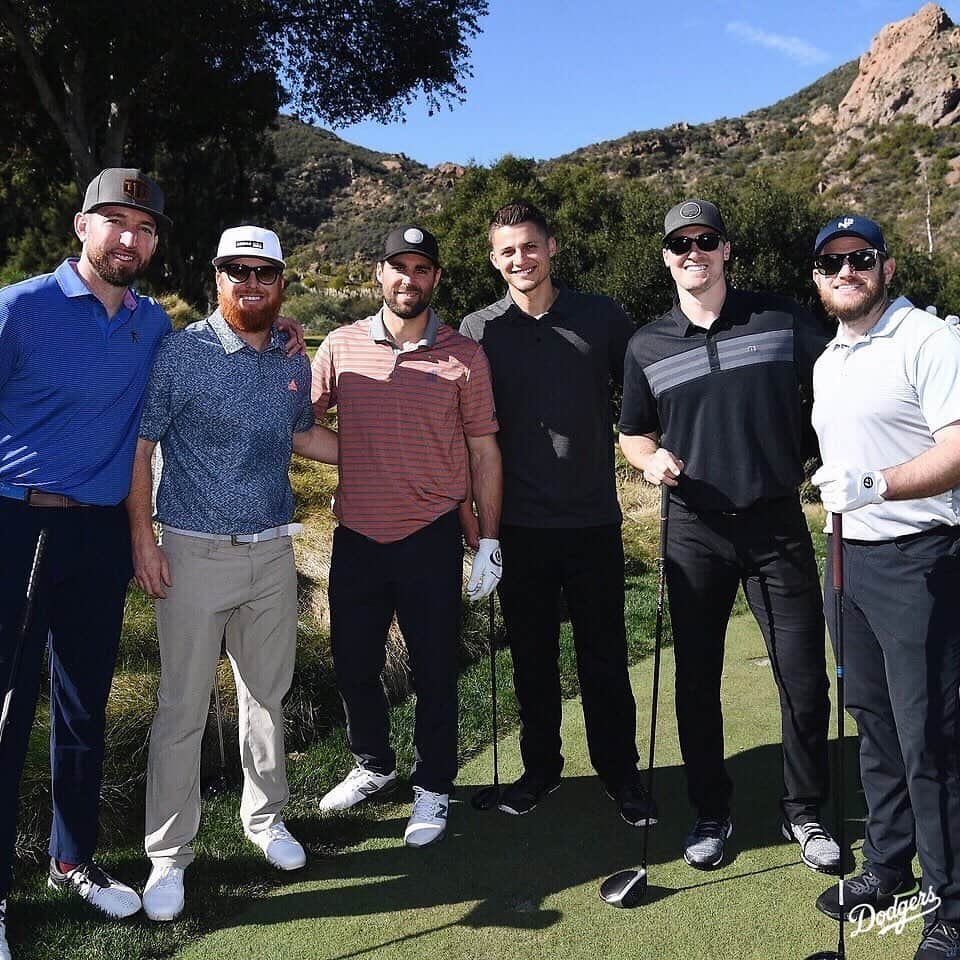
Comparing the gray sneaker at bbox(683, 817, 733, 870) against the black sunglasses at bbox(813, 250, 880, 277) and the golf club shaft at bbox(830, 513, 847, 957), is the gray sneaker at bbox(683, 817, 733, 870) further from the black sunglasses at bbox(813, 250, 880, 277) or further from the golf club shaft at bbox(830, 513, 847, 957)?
the black sunglasses at bbox(813, 250, 880, 277)

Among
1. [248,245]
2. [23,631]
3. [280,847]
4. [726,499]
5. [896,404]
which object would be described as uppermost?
[248,245]

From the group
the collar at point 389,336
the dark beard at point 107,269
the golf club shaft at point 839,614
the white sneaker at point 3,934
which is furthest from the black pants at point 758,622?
the white sneaker at point 3,934

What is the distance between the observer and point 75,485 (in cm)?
354

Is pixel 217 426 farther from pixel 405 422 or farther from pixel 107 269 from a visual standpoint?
pixel 405 422

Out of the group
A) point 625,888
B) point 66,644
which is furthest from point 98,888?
point 625,888

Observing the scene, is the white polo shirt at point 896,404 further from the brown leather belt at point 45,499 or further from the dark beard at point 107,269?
the brown leather belt at point 45,499

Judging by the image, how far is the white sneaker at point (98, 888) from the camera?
11.8 feet

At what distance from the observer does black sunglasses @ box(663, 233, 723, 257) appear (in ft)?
12.7

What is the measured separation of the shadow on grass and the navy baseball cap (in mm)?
2322

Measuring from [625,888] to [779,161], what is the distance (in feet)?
189

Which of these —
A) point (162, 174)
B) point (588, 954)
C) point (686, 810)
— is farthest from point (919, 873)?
point (162, 174)

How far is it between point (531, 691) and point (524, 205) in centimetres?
220

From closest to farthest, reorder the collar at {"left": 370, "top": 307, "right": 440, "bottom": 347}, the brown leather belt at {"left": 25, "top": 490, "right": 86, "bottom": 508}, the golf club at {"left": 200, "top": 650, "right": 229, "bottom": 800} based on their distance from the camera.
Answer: the brown leather belt at {"left": 25, "top": 490, "right": 86, "bottom": 508} < the collar at {"left": 370, "top": 307, "right": 440, "bottom": 347} < the golf club at {"left": 200, "top": 650, "right": 229, "bottom": 800}

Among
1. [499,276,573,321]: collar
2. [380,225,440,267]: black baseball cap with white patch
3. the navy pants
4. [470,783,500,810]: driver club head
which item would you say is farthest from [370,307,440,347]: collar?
[470,783,500,810]: driver club head
